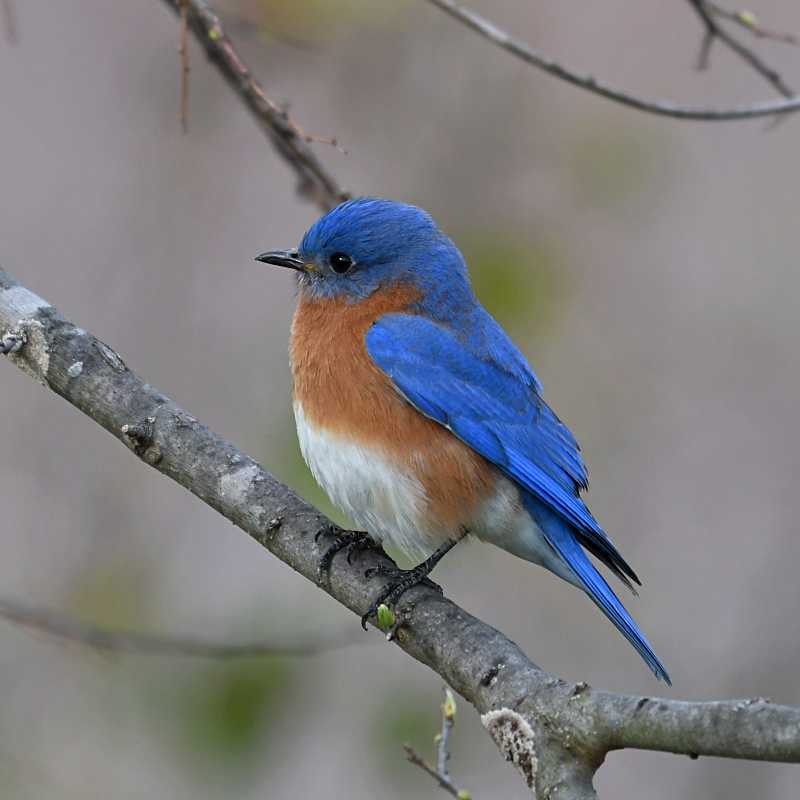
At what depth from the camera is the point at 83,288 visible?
6.14 m

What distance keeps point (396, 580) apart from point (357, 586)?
0.10 m

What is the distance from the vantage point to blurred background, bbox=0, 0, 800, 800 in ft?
16.2

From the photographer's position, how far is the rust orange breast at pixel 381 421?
3.73 meters

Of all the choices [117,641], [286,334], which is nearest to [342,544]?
[117,641]

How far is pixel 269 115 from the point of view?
381 cm

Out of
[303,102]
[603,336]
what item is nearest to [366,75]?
[303,102]

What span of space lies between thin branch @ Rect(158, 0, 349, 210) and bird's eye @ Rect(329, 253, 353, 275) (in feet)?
0.58

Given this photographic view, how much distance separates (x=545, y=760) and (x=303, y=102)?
179 inches

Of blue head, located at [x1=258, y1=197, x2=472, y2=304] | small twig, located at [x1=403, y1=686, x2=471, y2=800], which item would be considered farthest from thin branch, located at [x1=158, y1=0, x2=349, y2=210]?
small twig, located at [x1=403, y1=686, x2=471, y2=800]

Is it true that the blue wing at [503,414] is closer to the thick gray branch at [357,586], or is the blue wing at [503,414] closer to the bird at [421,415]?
the bird at [421,415]

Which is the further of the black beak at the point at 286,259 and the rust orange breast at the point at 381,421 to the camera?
the black beak at the point at 286,259

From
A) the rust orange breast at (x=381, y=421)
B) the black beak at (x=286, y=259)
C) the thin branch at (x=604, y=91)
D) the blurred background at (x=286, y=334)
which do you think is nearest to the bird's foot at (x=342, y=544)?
the rust orange breast at (x=381, y=421)

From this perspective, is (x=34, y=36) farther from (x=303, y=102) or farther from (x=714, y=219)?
(x=714, y=219)

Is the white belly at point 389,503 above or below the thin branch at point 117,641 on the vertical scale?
above
